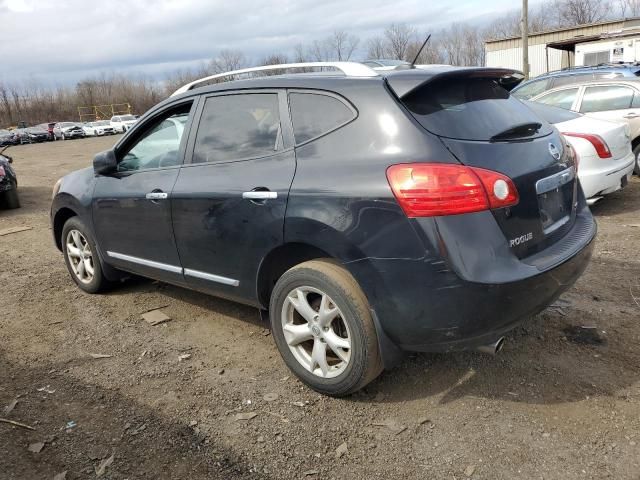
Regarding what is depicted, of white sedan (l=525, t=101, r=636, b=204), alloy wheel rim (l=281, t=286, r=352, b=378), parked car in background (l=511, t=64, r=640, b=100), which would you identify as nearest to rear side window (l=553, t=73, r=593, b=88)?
parked car in background (l=511, t=64, r=640, b=100)

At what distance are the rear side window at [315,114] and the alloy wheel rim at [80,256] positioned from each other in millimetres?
2682

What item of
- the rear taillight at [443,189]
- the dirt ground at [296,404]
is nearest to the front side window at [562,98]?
the dirt ground at [296,404]

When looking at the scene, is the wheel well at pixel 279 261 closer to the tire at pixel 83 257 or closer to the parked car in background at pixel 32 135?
the tire at pixel 83 257

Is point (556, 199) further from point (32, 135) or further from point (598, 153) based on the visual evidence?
point (32, 135)

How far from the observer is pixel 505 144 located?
2.93m

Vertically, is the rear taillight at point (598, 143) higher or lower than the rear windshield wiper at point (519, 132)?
lower

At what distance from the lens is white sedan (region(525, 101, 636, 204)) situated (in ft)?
21.6

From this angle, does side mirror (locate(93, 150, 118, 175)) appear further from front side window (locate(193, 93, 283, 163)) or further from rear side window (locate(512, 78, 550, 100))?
rear side window (locate(512, 78, 550, 100))

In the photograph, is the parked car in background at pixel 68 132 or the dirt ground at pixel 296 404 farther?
the parked car in background at pixel 68 132

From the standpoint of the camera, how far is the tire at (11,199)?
10250mm

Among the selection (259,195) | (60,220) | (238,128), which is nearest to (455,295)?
(259,195)

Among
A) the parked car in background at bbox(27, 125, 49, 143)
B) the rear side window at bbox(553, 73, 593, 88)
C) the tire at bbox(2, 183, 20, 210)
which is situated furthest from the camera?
the parked car in background at bbox(27, 125, 49, 143)

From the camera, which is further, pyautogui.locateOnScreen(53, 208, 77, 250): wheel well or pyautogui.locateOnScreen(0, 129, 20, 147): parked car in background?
pyautogui.locateOnScreen(0, 129, 20, 147): parked car in background

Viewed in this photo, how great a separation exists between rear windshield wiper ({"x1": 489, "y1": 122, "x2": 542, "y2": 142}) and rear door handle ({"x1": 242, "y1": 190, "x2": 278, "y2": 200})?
123 centimetres
